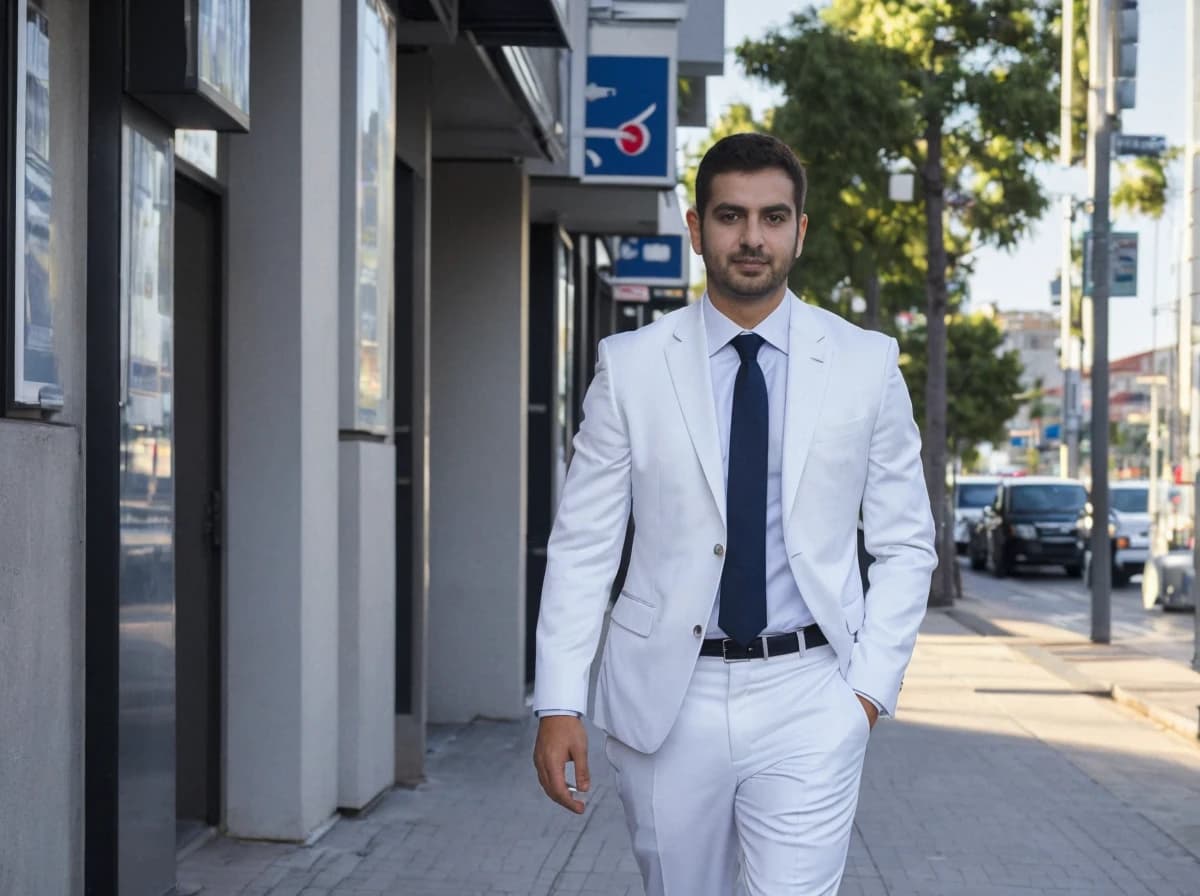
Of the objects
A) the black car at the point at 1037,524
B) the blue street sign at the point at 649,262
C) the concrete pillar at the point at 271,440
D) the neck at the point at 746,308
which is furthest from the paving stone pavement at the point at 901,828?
the black car at the point at 1037,524

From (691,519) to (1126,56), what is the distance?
15891mm

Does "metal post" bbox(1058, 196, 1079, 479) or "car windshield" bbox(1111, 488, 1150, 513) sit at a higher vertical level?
"metal post" bbox(1058, 196, 1079, 479)

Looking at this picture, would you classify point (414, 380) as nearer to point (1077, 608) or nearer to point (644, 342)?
point (644, 342)

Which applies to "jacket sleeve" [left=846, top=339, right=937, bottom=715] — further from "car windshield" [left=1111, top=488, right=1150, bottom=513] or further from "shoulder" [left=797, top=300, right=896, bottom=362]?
"car windshield" [left=1111, top=488, right=1150, bottom=513]

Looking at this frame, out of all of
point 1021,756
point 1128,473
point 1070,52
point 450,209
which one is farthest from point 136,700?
point 1128,473

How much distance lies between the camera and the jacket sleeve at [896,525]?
3912 millimetres

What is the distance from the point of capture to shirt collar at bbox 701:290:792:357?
3.99 meters

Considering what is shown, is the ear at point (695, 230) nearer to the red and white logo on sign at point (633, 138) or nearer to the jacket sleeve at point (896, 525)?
the jacket sleeve at point (896, 525)

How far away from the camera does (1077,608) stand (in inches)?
1065

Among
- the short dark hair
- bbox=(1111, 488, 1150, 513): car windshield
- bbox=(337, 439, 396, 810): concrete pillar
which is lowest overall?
bbox=(1111, 488, 1150, 513): car windshield

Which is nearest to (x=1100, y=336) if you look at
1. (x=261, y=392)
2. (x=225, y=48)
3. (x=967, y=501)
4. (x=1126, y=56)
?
(x=1126, y=56)

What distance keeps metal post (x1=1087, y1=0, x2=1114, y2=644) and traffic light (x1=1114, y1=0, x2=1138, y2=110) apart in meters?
0.55

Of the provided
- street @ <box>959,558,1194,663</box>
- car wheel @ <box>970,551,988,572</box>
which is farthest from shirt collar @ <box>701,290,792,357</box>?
car wheel @ <box>970,551,988,572</box>

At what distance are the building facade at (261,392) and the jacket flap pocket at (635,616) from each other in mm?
1639
